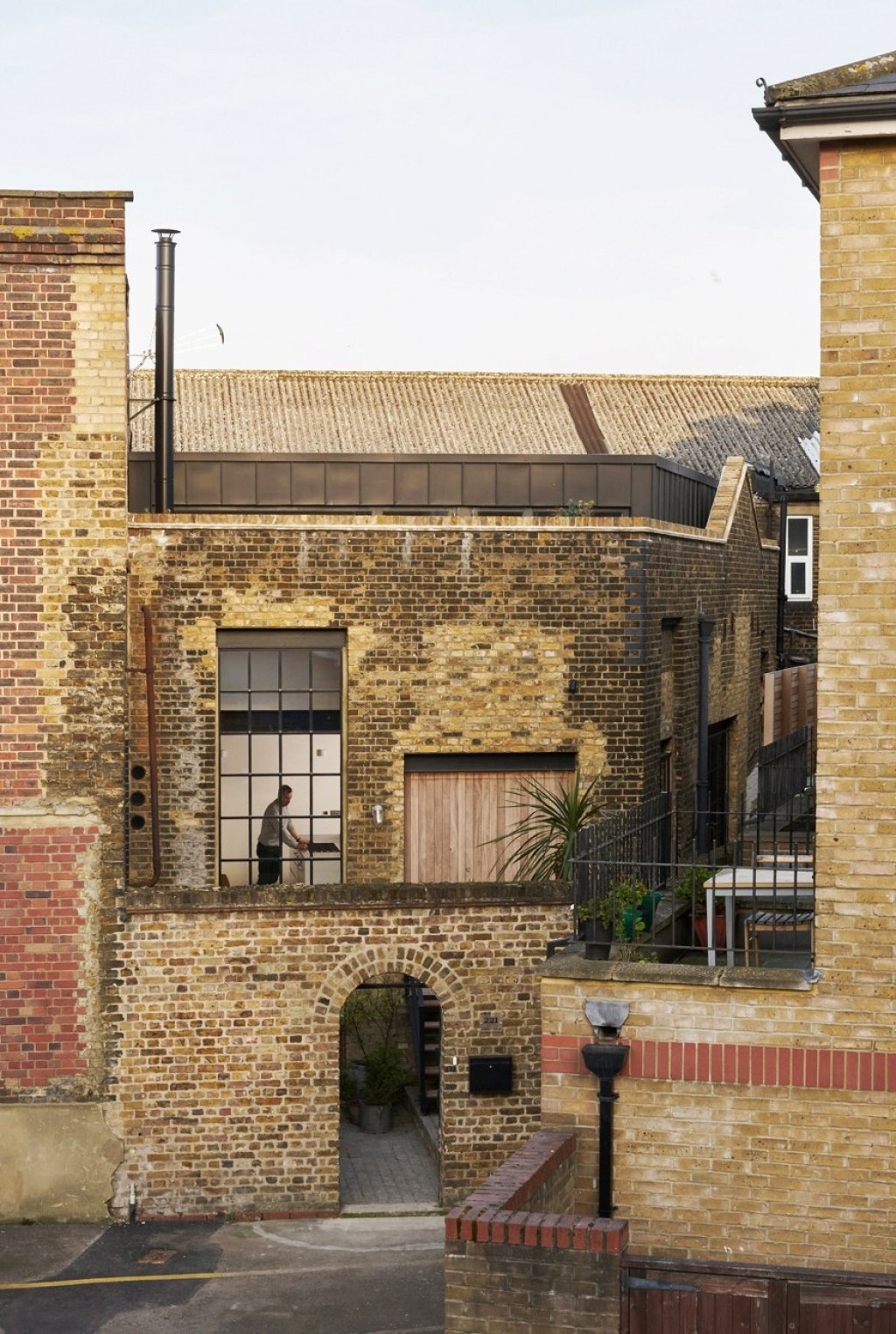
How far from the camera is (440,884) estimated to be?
15.1m

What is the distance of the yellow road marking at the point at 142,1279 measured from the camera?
13242 mm

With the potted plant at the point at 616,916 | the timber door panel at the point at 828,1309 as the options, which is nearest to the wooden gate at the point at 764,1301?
the timber door panel at the point at 828,1309

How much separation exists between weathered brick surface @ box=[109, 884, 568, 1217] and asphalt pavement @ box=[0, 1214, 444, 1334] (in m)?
0.42

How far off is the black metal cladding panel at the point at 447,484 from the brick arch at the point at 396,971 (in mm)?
8131

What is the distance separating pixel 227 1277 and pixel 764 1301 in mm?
5855

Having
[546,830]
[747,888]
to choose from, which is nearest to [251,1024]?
[546,830]

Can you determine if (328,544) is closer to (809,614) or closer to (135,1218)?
(135,1218)

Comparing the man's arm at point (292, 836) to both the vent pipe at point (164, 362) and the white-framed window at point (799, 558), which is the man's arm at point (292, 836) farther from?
the white-framed window at point (799, 558)

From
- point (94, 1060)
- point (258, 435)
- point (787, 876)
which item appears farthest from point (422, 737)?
point (258, 435)

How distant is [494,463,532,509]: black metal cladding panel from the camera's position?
22031 mm

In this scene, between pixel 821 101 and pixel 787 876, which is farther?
pixel 787 876

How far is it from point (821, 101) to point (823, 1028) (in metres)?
5.38

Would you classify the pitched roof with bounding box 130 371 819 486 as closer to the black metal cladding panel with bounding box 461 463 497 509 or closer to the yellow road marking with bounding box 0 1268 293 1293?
the black metal cladding panel with bounding box 461 463 497 509

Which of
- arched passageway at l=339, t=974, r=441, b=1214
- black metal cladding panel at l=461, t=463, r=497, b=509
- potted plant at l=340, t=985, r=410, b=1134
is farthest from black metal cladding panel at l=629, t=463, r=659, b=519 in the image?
potted plant at l=340, t=985, r=410, b=1134
